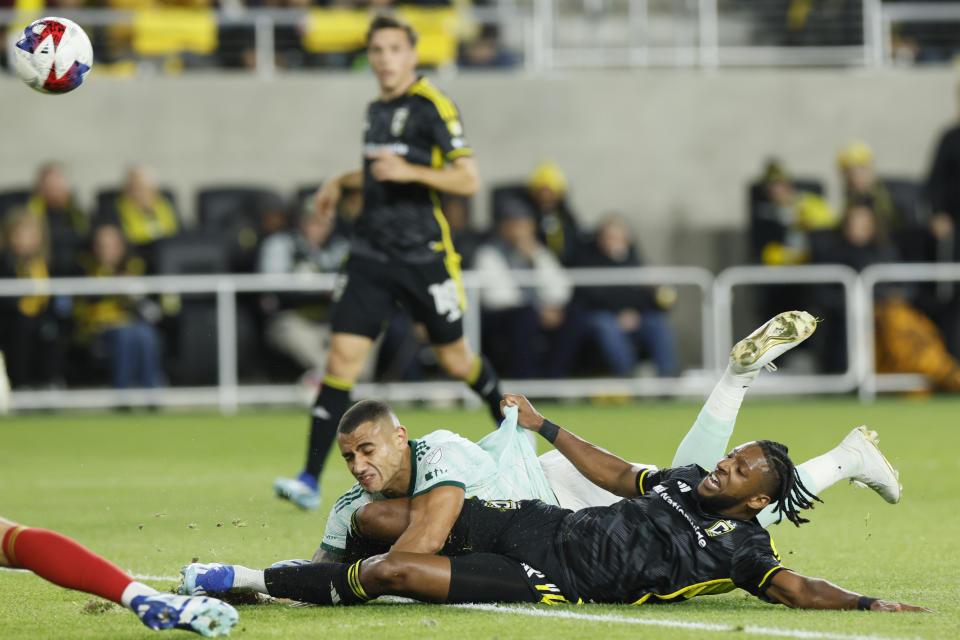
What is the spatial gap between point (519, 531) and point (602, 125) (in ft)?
44.5

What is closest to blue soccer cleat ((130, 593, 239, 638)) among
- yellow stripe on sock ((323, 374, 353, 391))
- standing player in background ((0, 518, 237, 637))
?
standing player in background ((0, 518, 237, 637))

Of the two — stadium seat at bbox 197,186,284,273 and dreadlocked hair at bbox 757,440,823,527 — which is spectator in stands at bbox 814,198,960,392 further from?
dreadlocked hair at bbox 757,440,823,527

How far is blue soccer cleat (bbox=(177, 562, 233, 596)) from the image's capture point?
5.46m

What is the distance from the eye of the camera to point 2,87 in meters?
17.7

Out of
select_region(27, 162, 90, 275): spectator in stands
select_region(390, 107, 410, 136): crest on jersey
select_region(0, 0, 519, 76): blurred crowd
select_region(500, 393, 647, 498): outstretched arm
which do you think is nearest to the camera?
select_region(500, 393, 647, 498): outstretched arm

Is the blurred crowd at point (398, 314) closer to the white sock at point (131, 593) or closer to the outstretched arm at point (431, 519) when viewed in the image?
the outstretched arm at point (431, 519)

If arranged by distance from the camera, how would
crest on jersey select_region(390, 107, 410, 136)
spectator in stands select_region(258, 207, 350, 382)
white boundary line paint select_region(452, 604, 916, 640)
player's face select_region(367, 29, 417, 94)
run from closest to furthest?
white boundary line paint select_region(452, 604, 916, 640), player's face select_region(367, 29, 417, 94), crest on jersey select_region(390, 107, 410, 136), spectator in stands select_region(258, 207, 350, 382)

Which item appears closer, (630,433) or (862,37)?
(630,433)

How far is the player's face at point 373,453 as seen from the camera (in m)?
5.58

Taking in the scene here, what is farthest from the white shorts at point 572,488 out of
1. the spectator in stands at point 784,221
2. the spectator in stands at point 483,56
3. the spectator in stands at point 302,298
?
the spectator in stands at point 483,56

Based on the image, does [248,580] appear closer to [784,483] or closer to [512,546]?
[512,546]

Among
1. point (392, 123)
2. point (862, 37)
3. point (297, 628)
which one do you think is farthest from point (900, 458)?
point (862, 37)

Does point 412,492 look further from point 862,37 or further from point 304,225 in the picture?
point 862,37

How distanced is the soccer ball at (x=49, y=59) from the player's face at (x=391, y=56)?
224 centimetres
